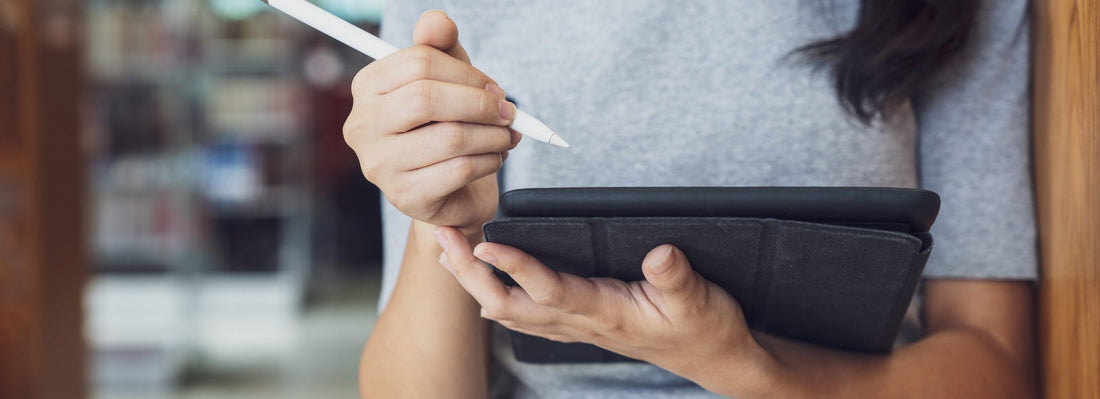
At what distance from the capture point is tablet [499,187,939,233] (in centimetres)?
53

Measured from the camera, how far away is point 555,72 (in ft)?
2.87

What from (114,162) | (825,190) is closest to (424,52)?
(825,190)

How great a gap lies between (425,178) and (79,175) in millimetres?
2131

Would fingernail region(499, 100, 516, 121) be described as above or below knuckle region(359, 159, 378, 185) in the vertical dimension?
above

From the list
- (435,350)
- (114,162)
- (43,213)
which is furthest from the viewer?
(114,162)

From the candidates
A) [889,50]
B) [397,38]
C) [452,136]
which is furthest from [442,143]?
[889,50]

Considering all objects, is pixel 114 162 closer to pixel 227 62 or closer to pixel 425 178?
pixel 227 62

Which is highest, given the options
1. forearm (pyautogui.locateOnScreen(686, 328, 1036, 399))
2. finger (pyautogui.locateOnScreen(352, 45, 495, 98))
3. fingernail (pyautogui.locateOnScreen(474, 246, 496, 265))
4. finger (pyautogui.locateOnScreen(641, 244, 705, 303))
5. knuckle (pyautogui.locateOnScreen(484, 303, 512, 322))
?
finger (pyautogui.locateOnScreen(352, 45, 495, 98))

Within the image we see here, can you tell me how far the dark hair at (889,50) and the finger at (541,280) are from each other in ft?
1.30

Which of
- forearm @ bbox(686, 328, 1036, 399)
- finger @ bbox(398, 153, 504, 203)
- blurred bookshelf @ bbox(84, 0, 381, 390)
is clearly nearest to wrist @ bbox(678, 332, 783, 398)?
forearm @ bbox(686, 328, 1036, 399)

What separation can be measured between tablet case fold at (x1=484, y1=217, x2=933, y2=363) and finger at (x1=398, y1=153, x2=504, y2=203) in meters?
0.04

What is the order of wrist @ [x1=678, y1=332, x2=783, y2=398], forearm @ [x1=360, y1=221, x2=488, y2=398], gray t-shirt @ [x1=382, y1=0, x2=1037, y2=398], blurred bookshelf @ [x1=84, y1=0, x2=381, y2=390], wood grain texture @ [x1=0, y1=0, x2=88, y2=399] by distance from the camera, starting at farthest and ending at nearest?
blurred bookshelf @ [x1=84, y1=0, x2=381, y2=390] → wood grain texture @ [x1=0, y1=0, x2=88, y2=399] → gray t-shirt @ [x1=382, y1=0, x2=1037, y2=398] → forearm @ [x1=360, y1=221, x2=488, y2=398] → wrist @ [x1=678, y1=332, x2=783, y2=398]

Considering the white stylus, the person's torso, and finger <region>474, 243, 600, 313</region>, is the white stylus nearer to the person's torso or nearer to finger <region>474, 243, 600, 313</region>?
finger <region>474, 243, 600, 313</region>

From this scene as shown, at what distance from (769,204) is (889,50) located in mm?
385
